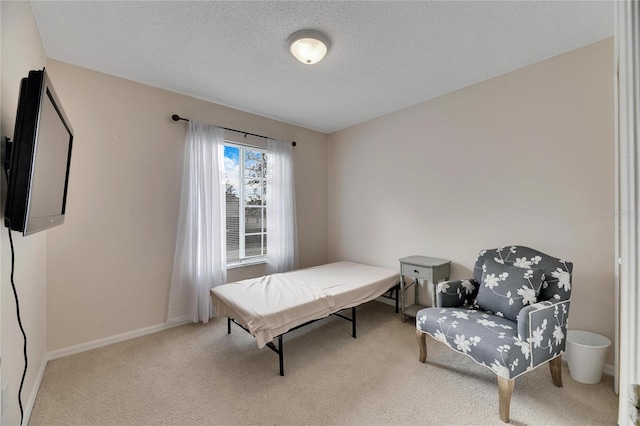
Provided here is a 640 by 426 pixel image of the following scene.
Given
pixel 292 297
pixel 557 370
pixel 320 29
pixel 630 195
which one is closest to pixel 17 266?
pixel 292 297

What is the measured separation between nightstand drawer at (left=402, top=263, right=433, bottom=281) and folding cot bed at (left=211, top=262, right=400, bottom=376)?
8.1 inches

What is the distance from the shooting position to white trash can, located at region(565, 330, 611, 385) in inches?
75.4

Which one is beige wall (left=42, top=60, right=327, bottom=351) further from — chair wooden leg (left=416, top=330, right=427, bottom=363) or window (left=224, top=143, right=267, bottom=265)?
chair wooden leg (left=416, top=330, right=427, bottom=363)

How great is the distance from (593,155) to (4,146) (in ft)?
12.2

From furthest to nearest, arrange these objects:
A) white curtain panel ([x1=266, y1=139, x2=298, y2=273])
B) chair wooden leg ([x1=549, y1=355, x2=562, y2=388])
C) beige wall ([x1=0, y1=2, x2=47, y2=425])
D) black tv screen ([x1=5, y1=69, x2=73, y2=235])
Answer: white curtain panel ([x1=266, y1=139, x2=298, y2=273]), chair wooden leg ([x1=549, y1=355, x2=562, y2=388]), beige wall ([x1=0, y1=2, x2=47, y2=425]), black tv screen ([x1=5, y1=69, x2=73, y2=235])

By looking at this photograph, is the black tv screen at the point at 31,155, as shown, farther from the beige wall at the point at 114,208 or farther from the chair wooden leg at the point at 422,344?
the chair wooden leg at the point at 422,344

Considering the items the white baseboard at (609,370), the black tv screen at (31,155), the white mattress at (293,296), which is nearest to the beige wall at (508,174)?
the white baseboard at (609,370)

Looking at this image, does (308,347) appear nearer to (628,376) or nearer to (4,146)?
(628,376)

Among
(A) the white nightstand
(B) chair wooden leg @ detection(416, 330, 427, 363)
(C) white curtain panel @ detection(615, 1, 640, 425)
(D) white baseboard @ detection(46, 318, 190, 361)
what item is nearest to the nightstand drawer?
(A) the white nightstand

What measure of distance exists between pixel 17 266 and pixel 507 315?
311cm

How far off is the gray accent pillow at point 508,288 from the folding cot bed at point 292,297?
3.54ft

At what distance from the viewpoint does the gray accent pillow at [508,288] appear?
1.94 metres

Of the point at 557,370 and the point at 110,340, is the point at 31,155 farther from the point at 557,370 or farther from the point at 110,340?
the point at 557,370

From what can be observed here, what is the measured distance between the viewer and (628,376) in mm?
726
